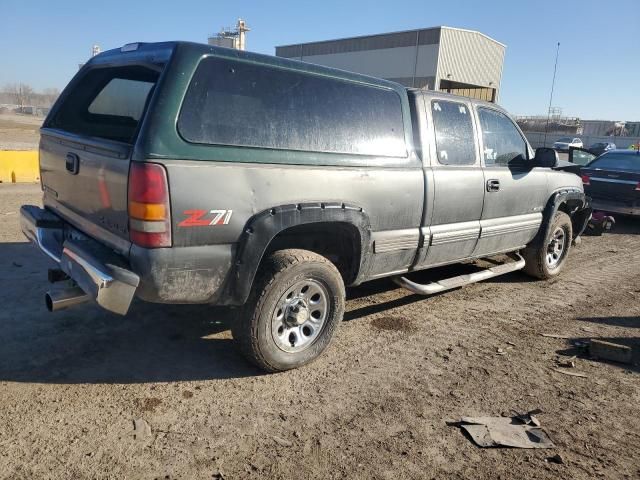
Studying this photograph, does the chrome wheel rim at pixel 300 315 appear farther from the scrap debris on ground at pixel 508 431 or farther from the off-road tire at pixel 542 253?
the off-road tire at pixel 542 253

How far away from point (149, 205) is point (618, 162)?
34.8 ft

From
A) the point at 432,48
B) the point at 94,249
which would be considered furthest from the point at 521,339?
the point at 432,48

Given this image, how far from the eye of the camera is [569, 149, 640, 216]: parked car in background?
31.4ft

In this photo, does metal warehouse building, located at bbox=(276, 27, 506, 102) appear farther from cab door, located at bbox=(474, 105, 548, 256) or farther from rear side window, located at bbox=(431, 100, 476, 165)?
rear side window, located at bbox=(431, 100, 476, 165)

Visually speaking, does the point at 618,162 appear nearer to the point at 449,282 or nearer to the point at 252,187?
the point at 449,282

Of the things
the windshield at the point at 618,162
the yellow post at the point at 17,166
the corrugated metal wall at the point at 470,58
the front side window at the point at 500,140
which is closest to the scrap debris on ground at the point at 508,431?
the front side window at the point at 500,140

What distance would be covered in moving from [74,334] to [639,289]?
6.08 metres

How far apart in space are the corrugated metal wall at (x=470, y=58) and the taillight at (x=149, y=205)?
3632cm

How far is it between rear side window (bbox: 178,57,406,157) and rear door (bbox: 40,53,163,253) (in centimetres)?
33

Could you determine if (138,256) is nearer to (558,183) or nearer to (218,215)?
(218,215)

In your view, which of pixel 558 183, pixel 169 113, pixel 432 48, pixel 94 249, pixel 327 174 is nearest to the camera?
pixel 169 113

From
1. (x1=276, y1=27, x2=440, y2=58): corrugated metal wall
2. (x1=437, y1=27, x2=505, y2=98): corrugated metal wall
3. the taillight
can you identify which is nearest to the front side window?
the taillight

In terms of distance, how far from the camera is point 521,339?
169 inches

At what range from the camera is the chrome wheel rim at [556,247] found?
20.1 feet
